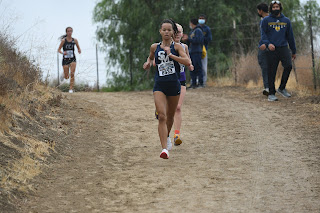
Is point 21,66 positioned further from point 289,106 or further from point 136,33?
point 136,33

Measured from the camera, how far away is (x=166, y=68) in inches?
329

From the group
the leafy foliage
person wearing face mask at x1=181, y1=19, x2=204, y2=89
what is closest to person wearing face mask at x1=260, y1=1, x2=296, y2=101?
person wearing face mask at x1=181, y1=19, x2=204, y2=89

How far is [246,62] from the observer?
19.8 metres

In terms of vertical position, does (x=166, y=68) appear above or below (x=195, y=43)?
below

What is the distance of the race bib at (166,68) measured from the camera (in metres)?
8.35

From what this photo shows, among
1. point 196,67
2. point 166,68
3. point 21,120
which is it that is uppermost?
point 196,67

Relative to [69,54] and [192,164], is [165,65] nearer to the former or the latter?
[192,164]

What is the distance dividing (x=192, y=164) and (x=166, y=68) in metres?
1.39

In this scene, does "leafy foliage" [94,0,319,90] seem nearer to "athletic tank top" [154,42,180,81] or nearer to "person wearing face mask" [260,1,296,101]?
"person wearing face mask" [260,1,296,101]

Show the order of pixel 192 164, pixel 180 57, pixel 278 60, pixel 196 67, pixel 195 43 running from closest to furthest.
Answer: pixel 180 57, pixel 192 164, pixel 278 60, pixel 195 43, pixel 196 67

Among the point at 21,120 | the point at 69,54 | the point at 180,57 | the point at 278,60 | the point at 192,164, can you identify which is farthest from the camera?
the point at 69,54

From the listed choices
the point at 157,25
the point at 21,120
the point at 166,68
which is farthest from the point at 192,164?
the point at 157,25

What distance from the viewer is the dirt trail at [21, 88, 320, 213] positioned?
21.9 feet

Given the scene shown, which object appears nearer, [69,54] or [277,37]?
[277,37]
